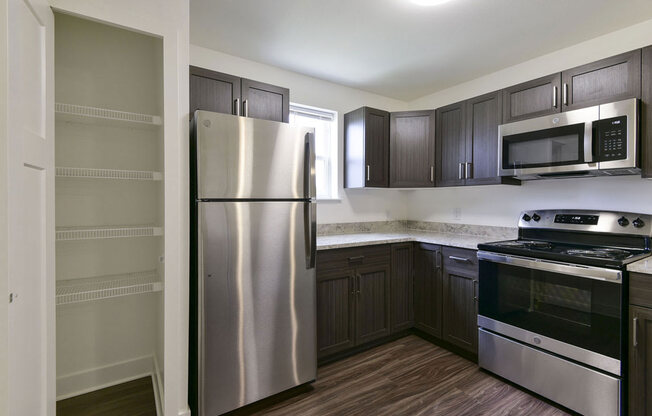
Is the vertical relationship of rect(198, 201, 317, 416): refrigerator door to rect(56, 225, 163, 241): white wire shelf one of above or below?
below

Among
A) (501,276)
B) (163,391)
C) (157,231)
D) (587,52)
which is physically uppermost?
(587,52)

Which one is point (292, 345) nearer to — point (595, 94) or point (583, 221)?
A: point (583, 221)

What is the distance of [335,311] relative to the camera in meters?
2.50

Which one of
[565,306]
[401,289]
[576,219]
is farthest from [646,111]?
[401,289]

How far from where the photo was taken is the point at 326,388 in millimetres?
2168

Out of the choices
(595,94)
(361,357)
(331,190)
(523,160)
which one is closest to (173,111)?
(331,190)

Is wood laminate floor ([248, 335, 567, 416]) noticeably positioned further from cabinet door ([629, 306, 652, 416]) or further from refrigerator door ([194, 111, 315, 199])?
refrigerator door ([194, 111, 315, 199])

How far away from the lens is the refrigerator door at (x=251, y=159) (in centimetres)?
174

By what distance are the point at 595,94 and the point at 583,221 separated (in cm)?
91

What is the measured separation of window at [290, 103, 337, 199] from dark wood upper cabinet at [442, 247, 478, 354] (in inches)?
52.7

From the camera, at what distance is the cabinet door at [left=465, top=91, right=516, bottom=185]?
2643 millimetres

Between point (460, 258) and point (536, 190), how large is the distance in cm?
93
